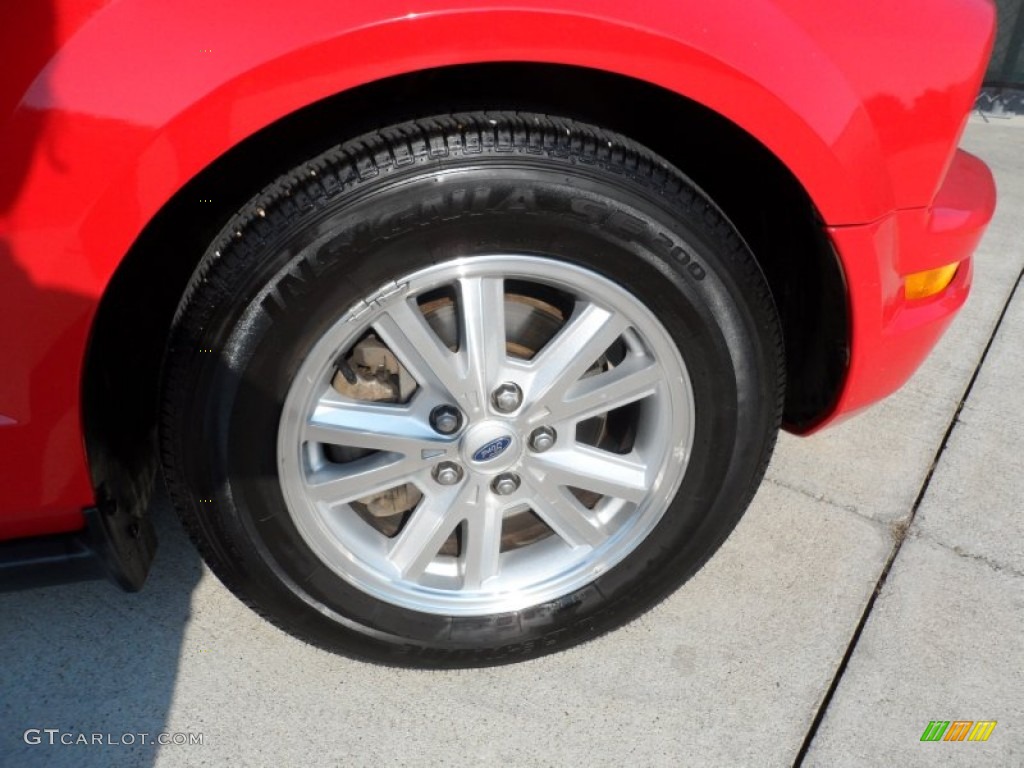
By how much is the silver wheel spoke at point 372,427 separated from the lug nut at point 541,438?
0.17 meters

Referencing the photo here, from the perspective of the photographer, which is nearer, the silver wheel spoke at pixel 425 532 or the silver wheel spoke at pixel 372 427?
the silver wheel spoke at pixel 372 427

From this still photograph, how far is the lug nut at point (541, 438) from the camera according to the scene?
176cm

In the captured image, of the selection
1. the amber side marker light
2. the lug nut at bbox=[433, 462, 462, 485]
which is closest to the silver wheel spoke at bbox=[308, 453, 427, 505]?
the lug nut at bbox=[433, 462, 462, 485]

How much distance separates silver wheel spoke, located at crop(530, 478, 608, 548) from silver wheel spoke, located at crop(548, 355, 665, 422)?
→ 0.17 metres

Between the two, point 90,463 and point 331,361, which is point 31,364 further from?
point 331,361

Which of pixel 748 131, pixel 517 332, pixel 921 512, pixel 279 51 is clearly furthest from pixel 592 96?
pixel 921 512

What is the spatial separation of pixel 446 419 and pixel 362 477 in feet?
0.67

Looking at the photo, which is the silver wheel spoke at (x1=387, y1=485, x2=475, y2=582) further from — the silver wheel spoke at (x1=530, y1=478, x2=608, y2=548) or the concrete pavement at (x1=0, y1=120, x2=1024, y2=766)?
the concrete pavement at (x1=0, y1=120, x2=1024, y2=766)

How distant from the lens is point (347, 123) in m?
1.56

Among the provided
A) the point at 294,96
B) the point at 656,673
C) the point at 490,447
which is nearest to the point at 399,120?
the point at 294,96

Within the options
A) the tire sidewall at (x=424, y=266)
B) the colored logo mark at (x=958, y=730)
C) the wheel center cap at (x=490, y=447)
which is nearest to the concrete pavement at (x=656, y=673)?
the colored logo mark at (x=958, y=730)

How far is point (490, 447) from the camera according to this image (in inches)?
68.1

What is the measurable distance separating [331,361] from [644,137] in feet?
2.57

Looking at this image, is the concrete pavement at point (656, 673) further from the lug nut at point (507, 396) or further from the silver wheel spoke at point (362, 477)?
the lug nut at point (507, 396)
